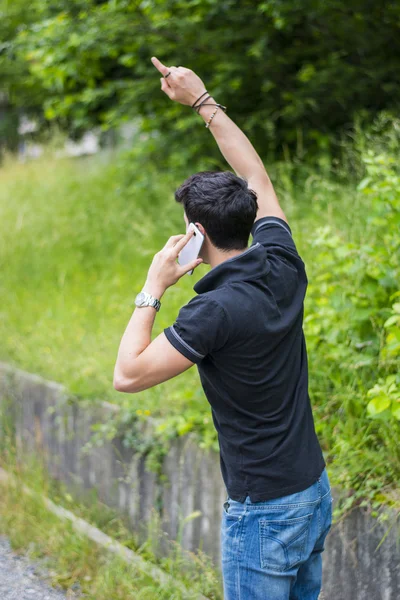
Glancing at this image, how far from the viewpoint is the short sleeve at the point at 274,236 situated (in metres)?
2.49

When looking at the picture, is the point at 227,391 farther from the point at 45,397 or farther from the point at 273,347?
the point at 45,397

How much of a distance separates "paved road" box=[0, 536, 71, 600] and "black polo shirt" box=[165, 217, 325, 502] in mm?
2146

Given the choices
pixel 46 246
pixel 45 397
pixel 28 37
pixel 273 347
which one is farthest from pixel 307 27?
pixel 273 347

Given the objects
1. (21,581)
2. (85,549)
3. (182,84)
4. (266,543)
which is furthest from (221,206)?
(21,581)

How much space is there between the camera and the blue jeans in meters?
2.27

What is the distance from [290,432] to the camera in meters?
2.35

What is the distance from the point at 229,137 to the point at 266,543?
1.57m

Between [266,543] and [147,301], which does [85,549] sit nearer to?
[266,543]

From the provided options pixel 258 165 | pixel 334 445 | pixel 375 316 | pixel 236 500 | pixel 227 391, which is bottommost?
pixel 334 445

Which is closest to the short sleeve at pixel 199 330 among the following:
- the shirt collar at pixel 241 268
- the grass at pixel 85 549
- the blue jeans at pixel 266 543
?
the shirt collar at pixel 241 268

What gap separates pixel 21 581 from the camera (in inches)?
165

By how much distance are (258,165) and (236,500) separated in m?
1.32

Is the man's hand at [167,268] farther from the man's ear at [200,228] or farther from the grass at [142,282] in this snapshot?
the grass at [142,282]

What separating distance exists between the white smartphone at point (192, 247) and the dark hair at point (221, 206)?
0.04 meters
